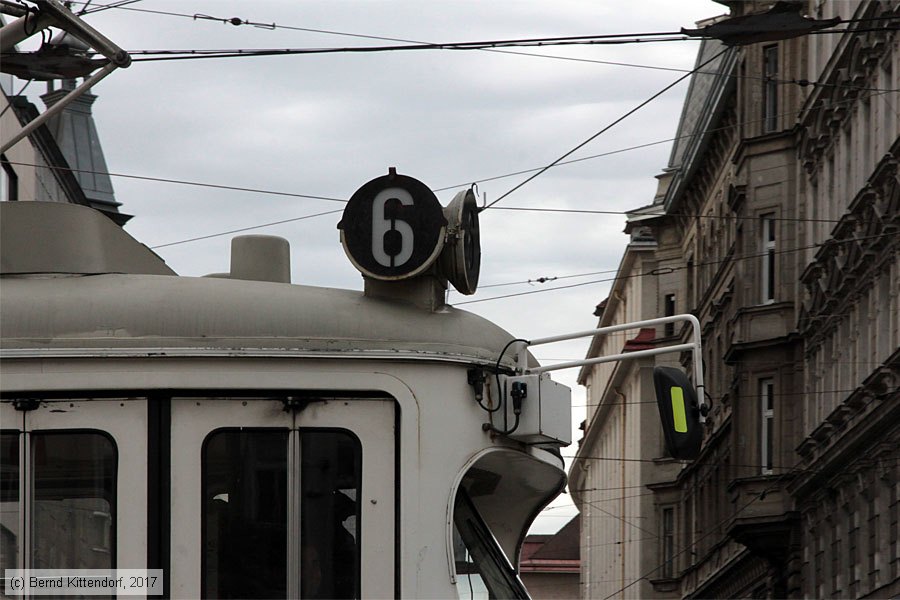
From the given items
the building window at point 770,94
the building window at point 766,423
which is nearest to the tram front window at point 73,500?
the building window at point 766,423

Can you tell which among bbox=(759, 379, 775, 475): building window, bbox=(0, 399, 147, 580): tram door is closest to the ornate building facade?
bbox=(759, 379, 775, 475): building window

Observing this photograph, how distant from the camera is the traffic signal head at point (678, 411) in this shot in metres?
7.01

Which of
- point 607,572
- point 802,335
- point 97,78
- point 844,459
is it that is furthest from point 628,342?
point 97,78

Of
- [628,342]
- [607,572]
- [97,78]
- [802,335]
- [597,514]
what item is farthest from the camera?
[597,514]

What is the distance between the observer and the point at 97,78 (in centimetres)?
827

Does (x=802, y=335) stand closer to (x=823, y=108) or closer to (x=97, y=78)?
(x=823, y=108)

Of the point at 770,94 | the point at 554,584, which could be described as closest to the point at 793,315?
the point at 770,94

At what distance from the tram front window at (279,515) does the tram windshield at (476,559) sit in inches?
18.1

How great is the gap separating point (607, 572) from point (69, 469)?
68899mm

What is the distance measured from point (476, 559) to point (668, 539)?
5501 cm

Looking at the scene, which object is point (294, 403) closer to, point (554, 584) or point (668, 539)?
point (668, 539)

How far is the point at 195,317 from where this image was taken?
22.6 ft

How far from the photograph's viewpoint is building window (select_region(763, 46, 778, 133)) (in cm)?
4309

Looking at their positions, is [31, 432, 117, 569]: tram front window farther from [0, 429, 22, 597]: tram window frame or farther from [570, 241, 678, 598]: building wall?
[570, 241, 678, 598]: building wall
